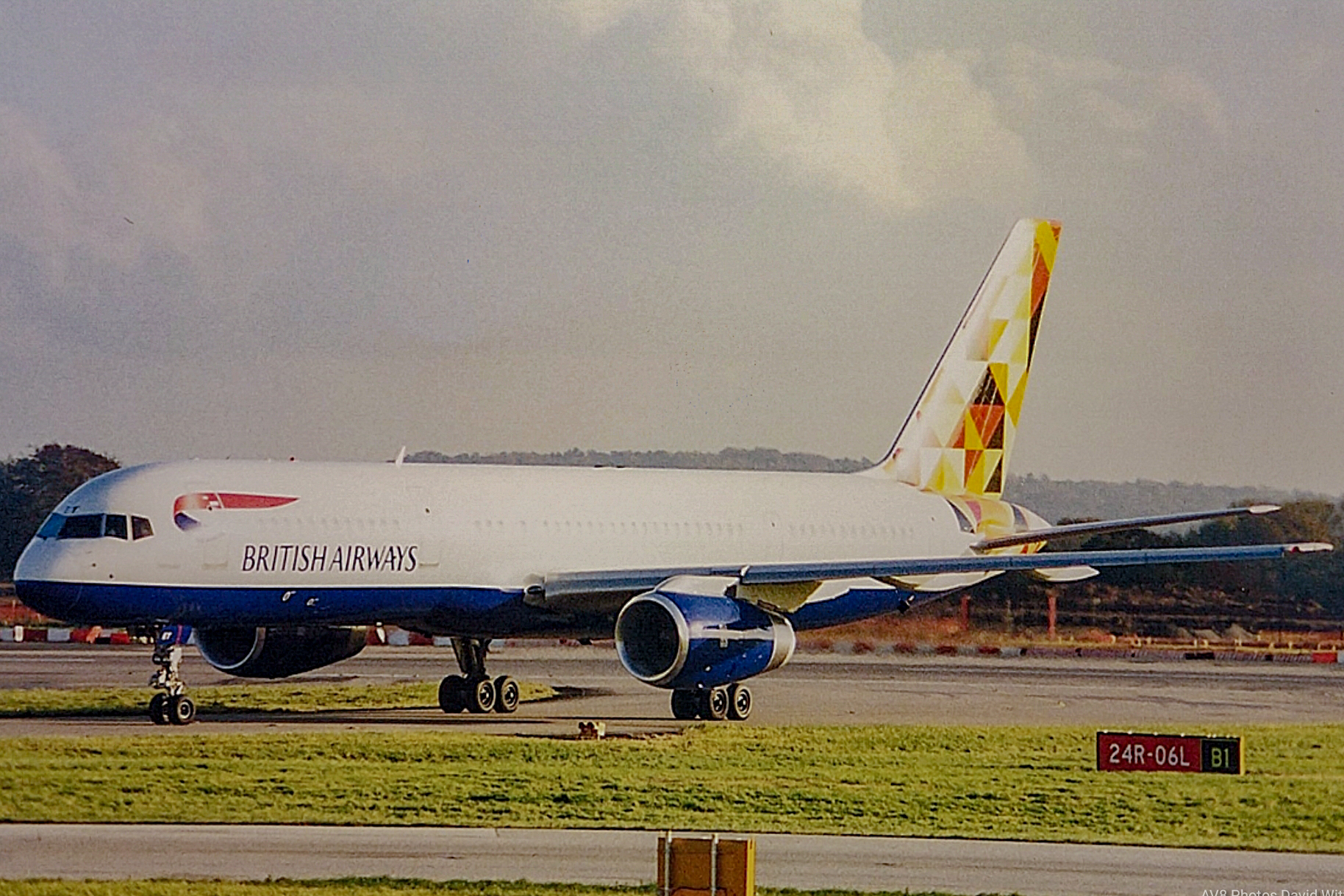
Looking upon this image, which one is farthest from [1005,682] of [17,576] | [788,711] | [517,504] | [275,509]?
[17,576]

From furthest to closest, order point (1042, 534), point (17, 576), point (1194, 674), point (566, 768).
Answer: point (1194, 674) < point (1042, 534) < point (17, 576) < point (566, 768)

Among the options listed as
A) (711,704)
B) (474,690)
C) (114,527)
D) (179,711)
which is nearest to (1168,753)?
(711,704)

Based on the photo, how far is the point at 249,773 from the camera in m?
24.5

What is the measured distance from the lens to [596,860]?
1891cm

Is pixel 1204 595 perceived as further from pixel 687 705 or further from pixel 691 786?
pixel 691 786

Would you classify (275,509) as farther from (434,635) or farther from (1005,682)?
(1005,682)

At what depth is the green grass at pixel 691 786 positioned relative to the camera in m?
21.5

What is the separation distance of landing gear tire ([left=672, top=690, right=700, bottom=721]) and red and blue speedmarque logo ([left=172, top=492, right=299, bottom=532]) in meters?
7.43

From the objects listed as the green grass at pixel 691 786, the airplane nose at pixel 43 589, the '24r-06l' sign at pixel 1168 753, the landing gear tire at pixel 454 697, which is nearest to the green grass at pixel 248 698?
the landing gear tire at pixel 454 697

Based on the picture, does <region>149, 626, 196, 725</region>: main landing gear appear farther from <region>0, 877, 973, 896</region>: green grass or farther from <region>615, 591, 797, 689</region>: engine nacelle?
<region>0, 877, 973, 896</region>: green grass

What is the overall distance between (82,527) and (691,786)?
11.7 meters

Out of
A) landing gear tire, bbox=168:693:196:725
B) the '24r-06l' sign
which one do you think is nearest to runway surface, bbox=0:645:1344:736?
landing gear tire, bbox=168:693:196:725

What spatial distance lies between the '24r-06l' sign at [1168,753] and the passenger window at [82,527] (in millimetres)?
15020

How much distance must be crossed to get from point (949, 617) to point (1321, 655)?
10279 mm
